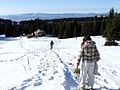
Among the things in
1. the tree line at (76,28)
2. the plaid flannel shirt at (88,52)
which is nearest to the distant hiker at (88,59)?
the plaid flannel shirt at (88,52)

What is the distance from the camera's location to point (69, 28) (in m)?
127

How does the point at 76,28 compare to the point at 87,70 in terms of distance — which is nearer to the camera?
the point at 87,70

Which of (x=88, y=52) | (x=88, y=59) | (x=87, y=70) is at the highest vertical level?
(x=88, y=52)

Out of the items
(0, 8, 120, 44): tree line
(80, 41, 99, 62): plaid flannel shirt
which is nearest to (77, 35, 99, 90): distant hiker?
(80, 41, 99, 62): plaid flannel shirt

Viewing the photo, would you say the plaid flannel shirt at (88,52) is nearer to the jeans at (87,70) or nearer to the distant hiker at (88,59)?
the distant hiker at (88,59)

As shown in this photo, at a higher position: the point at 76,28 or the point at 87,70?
the point at 87,70

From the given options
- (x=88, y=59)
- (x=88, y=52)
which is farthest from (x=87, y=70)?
(x=88, y=52)

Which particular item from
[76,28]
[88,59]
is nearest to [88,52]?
[88,59]

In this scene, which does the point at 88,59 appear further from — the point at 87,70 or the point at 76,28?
the point at 76,28

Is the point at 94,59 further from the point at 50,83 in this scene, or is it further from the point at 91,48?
the point at 50,83

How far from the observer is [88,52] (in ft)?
37.2

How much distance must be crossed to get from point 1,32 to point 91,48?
165m

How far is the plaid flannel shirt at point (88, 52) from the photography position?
11281 mm

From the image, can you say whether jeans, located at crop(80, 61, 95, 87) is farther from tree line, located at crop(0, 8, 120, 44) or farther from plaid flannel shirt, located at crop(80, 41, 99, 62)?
tree line, located at crop(0, 8, 120, 44)
